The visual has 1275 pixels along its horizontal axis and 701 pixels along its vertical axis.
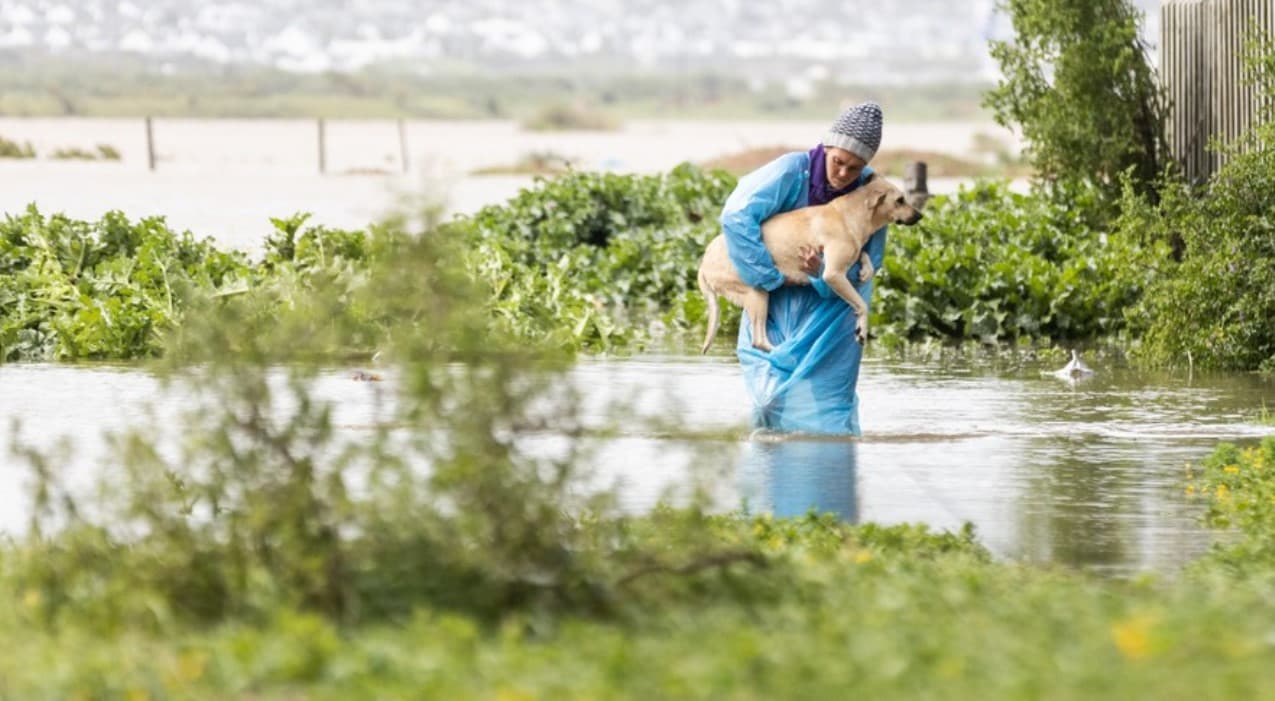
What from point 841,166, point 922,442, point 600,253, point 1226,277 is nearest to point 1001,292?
point 1226,277

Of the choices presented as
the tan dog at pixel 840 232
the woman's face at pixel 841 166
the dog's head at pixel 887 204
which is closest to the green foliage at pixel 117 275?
the tan dog at pixel 840 232

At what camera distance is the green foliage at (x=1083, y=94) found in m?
18.3

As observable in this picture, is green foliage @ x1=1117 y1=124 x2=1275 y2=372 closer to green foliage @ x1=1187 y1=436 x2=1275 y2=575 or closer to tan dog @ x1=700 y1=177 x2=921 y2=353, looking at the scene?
green foliage @ x1=1187 y1=436 x2=1275 y2=575

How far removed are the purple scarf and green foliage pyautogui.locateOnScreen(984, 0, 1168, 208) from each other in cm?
750

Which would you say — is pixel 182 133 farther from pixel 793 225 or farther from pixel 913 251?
pixel 793 225

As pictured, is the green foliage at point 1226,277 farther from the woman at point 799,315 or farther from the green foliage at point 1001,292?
the woman at point 799,315

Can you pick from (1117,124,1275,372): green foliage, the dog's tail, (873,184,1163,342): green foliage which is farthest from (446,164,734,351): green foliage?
(1117,124,1275,372): green foliage

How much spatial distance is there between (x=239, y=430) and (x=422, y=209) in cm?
82

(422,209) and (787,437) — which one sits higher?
(422,209)

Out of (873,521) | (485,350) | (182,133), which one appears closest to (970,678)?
(485,350)

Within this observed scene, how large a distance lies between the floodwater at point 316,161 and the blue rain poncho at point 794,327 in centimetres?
158

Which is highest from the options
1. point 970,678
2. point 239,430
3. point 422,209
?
point 422,209

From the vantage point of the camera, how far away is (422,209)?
699 cm

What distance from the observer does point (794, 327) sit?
11289 millimetres
